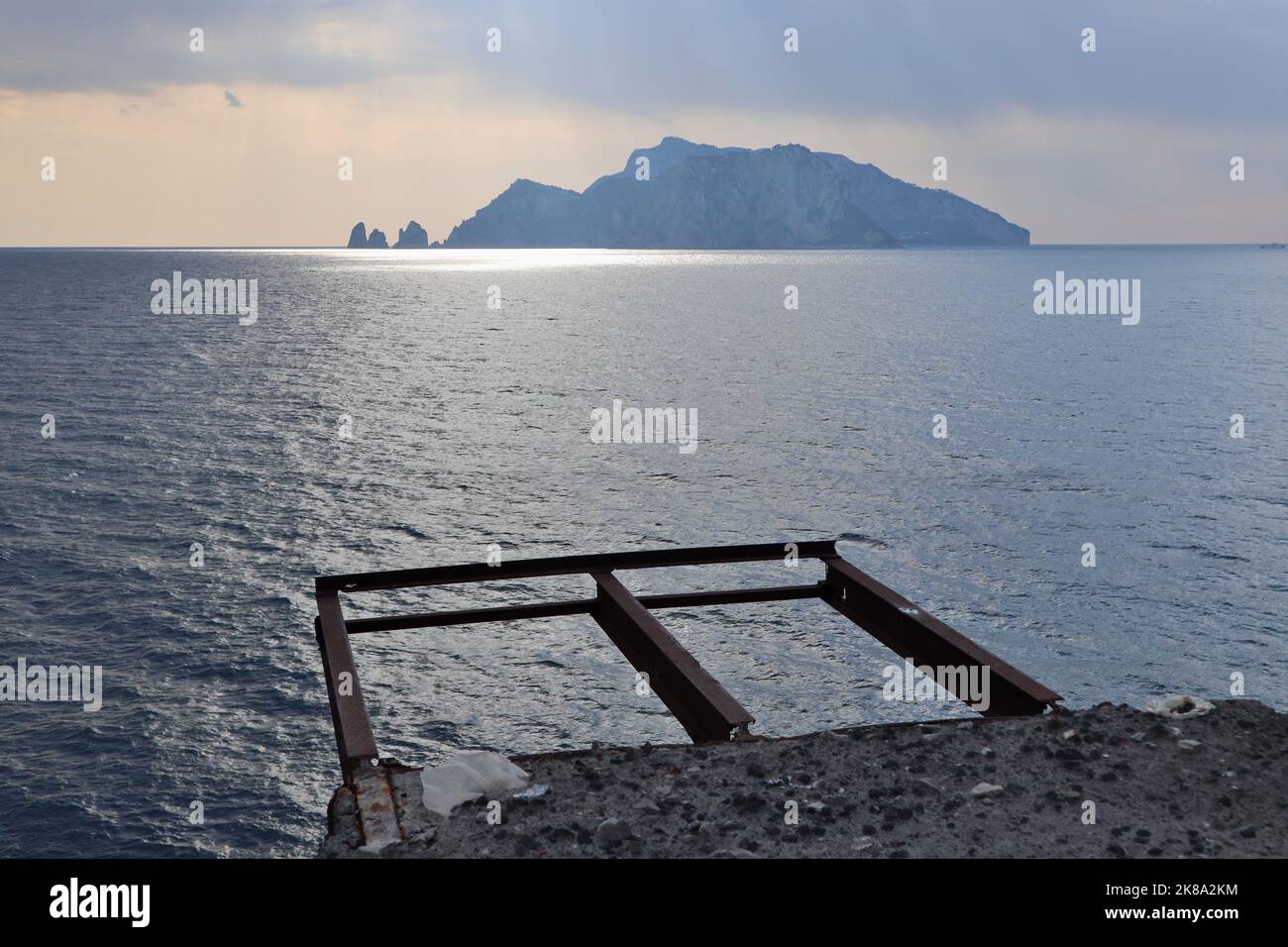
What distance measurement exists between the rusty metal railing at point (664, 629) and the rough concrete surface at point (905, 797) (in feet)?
2.67

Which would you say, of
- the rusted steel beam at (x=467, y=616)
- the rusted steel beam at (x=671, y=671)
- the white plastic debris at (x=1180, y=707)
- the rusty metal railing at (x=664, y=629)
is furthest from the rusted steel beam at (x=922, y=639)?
the rusted steel beam at (x=467, y=616)

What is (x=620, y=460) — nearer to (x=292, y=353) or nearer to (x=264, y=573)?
(x=264, y=573)

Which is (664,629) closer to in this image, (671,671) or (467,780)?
(671,671)

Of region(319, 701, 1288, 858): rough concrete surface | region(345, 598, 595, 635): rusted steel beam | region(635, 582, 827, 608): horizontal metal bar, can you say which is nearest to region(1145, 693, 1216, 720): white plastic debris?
region(319, 701, 1288, 858): rough concrete surface

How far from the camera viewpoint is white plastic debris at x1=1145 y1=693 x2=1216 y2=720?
1037 centimetres

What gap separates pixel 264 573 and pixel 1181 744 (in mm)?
24636

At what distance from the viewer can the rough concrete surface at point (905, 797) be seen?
7.91 m

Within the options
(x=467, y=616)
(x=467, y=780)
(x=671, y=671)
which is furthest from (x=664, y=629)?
(x=467, y=780)

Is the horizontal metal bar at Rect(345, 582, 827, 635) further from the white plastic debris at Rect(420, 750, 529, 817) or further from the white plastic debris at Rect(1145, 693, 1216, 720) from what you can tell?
the white plastic debris at Rect(1145, 693, 1216, 720)

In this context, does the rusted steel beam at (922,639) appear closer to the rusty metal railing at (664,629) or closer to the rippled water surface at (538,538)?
the rusty metal railing at (664,629)

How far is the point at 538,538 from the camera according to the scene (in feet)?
102

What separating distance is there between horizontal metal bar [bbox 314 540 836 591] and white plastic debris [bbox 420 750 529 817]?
482 cm

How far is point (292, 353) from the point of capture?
90.4 m
